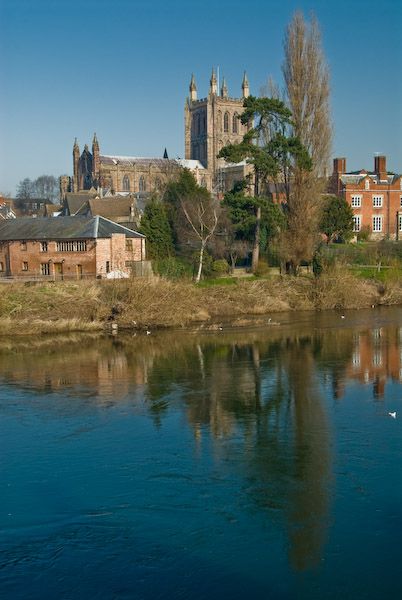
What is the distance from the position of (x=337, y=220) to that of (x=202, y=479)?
40897 millimetres

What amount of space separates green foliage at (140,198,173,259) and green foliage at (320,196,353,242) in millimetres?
13322

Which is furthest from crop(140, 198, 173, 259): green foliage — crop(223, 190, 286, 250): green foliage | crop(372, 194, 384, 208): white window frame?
crop(372, 194, 384, 208): white window frame

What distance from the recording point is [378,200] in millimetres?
58625

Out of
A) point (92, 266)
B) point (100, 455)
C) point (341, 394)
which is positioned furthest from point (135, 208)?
point (100, 455)

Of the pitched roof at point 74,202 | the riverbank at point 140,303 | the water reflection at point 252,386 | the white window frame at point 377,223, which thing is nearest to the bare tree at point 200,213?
the riverbank at point 140,303

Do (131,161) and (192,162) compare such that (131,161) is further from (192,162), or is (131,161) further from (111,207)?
(111,207)

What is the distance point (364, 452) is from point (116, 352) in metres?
13.8

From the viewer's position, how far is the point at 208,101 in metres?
97.7

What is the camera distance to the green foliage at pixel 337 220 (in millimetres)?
51156

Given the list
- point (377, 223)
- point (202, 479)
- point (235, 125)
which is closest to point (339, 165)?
point (377, 223)

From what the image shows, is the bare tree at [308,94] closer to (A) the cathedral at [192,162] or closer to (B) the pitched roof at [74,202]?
(B) the pitched roof at [74,202]

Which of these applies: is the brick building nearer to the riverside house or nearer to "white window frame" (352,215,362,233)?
"white window frame" (352,215,362,233)

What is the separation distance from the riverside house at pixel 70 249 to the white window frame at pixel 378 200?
2547 cm

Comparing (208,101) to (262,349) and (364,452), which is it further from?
(364,452)
